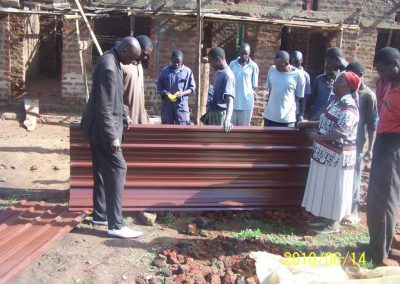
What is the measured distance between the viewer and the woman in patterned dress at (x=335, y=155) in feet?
14.5

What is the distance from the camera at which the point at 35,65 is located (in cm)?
1521

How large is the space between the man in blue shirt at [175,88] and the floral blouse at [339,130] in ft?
8.15

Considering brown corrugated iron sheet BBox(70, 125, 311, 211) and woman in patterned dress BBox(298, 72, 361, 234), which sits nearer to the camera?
woman in patterned dress BBox(298, 72, 361, 234)

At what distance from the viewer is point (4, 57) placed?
1048 cm

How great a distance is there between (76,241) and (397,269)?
2758 millimetres

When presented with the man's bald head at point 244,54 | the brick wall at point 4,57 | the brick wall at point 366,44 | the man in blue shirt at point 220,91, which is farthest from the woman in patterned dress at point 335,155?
the brick wall at point 4,57

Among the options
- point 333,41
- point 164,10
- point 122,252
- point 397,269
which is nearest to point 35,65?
point 164,10

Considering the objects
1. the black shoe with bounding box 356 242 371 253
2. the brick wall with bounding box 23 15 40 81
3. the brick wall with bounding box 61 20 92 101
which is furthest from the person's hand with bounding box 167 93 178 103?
the brick wall with bounding box 23 15 40 81

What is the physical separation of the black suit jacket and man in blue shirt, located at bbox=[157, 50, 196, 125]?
88.1 inches

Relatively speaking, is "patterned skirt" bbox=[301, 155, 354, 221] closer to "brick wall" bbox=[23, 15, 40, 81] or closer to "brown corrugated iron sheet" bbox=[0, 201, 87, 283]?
"brown corrugated iron sheet" bbox=[0, 201, 87, 283]

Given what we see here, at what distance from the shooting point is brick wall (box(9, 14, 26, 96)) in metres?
10.9

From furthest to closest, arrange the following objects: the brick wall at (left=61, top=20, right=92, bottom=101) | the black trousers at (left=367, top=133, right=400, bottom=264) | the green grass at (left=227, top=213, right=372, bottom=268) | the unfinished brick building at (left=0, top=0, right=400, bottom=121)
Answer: the brick wall at (left=61, top=20, right=92, bottom=101)
the unfinished brick building at (left=0, top=0, right=400, bottom=121)
the green grass at (left=227, top=213, right=372, bottom=268)
the black trousers at (left=367, top=133, right=400, bottom=264)

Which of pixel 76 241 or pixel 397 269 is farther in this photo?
pixel 76 241

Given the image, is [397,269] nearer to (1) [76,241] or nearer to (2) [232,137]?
(2) [232,137]
